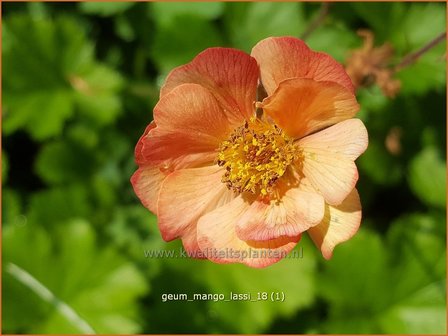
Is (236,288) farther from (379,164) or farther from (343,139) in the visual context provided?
(343,139)

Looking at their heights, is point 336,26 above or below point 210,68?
below

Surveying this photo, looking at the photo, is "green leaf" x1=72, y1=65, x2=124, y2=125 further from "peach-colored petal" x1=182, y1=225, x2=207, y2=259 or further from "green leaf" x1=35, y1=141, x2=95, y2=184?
"peach-colored petal" x1=182, y1=225, x2=207, y2=259

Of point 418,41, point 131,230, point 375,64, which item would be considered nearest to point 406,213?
point 418,41

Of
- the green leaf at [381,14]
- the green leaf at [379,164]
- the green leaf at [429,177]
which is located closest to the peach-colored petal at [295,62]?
the green leaf at [381,14]

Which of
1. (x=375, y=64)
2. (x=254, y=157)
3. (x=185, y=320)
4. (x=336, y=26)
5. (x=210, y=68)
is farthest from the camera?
(x=185, y=320)

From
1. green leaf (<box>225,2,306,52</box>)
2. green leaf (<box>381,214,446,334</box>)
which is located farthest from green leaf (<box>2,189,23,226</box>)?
green leaf (<box>381,214,446,334</box>)

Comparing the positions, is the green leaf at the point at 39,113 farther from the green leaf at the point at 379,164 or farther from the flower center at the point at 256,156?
the green leaf at the point at 379,164

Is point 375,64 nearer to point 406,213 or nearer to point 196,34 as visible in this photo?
point 196,34
